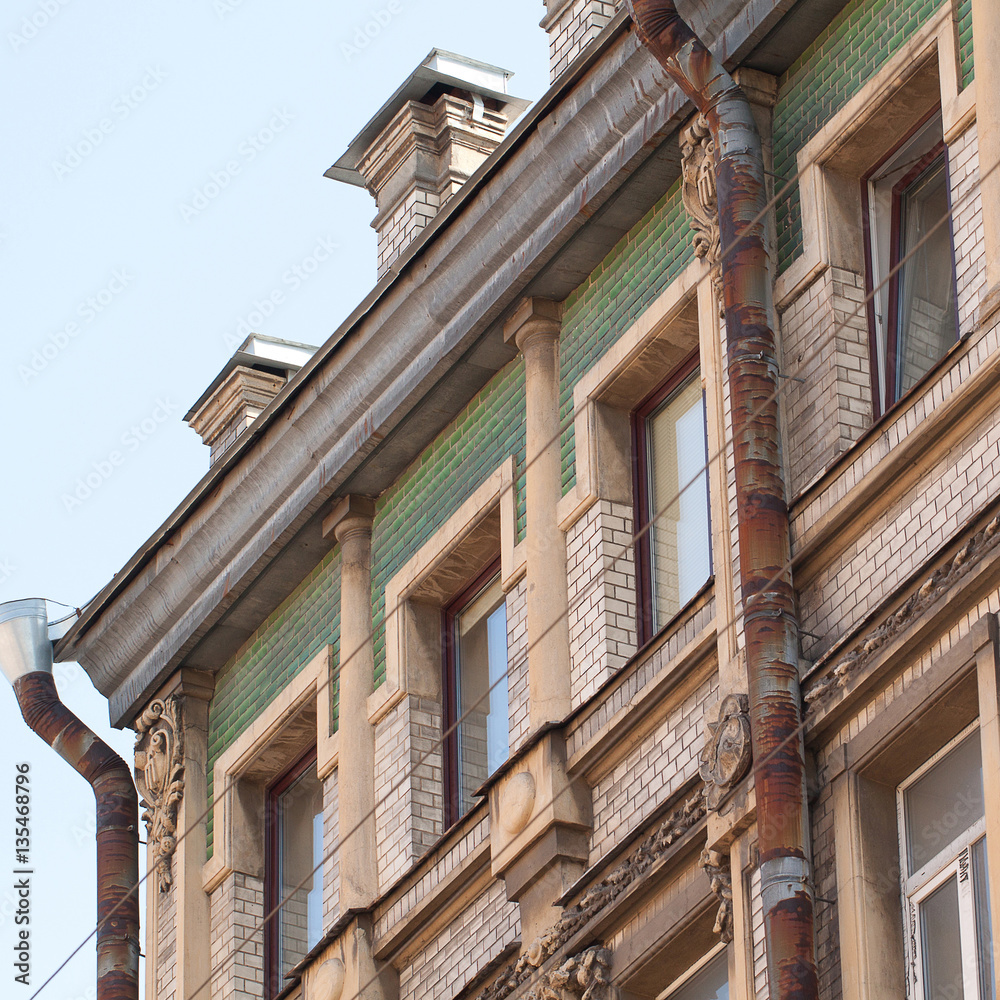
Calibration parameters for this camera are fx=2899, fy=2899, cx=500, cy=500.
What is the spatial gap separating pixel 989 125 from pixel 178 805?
8535 millimetres

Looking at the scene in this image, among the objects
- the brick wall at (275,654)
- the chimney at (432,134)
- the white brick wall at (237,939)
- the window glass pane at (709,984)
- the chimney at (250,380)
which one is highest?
the chimney at (432,134)

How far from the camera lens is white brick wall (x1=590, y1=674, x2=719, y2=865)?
14430 mm

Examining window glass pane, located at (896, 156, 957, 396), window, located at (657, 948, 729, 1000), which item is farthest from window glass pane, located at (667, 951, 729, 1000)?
window glass pane, located at (896, 156, 957, 396)

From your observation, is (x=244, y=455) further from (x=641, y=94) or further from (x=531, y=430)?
(x=641, y=94)

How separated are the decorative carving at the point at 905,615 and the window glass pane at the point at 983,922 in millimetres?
1060

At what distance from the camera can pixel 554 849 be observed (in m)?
15.1

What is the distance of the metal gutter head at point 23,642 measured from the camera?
20.2 m

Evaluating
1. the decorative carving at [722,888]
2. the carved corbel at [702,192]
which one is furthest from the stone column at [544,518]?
the decorative carving at [722,888]

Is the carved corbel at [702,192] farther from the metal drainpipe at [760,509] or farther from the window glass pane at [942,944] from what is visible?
the window glass pane at [942,944]

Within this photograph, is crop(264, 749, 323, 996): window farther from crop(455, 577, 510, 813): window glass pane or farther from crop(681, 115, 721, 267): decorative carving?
crop(681, 115, 721, 267): decorative carving

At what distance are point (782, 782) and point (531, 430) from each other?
4084mm

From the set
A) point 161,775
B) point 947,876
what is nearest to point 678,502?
point 947,876

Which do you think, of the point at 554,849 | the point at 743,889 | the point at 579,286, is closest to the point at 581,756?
the point at 554,849

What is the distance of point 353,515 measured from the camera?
18.4m
